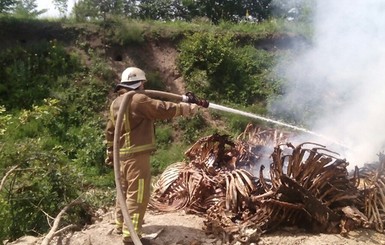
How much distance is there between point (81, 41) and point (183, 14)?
39.4ft

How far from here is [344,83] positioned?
11492 millimetres

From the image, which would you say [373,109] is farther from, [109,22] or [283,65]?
[109,22]

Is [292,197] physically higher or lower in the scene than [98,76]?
lower

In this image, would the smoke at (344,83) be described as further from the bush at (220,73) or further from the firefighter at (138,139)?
→ the firefighter at (138,139)

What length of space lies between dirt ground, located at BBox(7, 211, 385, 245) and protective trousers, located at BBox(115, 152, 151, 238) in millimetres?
290

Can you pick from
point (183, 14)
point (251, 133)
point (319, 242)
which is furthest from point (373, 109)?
point (183, 14)

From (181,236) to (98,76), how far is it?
8.02 metres

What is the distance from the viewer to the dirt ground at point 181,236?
13.4 ft

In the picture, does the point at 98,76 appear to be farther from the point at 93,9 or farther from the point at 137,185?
the point at 137,185

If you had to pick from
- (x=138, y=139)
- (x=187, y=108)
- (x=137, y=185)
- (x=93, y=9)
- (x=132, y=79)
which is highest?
(x=93, y=9)

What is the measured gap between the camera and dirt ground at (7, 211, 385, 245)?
13.4 ft

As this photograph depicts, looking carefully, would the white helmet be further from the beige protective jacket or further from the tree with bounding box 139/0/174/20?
the tree with bounding box 139/0/174/20

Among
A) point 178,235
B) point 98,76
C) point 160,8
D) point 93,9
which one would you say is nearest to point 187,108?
point 178,235

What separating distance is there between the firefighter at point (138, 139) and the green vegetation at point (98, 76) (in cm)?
349
